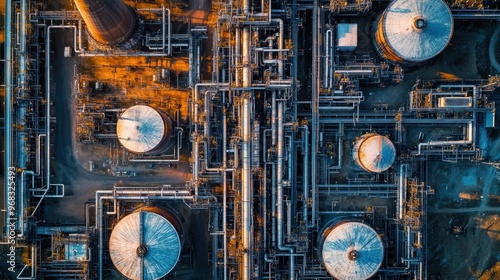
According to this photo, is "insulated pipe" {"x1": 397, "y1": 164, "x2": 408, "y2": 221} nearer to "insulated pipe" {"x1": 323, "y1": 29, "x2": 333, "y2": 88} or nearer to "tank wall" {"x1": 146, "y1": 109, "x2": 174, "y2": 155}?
"insulated pipe" {"x1": 323, "y1": 29, "x2": 333, "y2": 88}

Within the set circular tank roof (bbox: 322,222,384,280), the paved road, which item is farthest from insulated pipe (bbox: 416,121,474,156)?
the paved road

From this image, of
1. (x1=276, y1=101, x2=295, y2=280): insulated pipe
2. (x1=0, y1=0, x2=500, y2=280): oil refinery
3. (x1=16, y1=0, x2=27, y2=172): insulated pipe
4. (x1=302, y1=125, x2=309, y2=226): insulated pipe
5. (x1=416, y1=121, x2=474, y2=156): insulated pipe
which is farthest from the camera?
(x1=416, y1=121, x2=474, y2=156): insulated pipe

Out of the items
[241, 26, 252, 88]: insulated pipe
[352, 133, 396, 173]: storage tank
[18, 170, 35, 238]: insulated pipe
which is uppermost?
[241, 26, 252, 88]: insulated pipe

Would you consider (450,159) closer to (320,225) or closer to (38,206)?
(320,225)

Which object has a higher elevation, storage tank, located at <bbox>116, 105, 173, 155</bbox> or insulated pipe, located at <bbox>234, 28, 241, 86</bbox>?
insulated pipe, located at <bbox>234, 28, 241, 86</bbox>

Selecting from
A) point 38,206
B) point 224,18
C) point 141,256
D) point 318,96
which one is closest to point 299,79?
point 318,96

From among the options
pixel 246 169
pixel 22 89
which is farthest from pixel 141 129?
pixel 22 89

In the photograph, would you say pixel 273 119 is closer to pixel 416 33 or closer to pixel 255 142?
pixel 255 142
